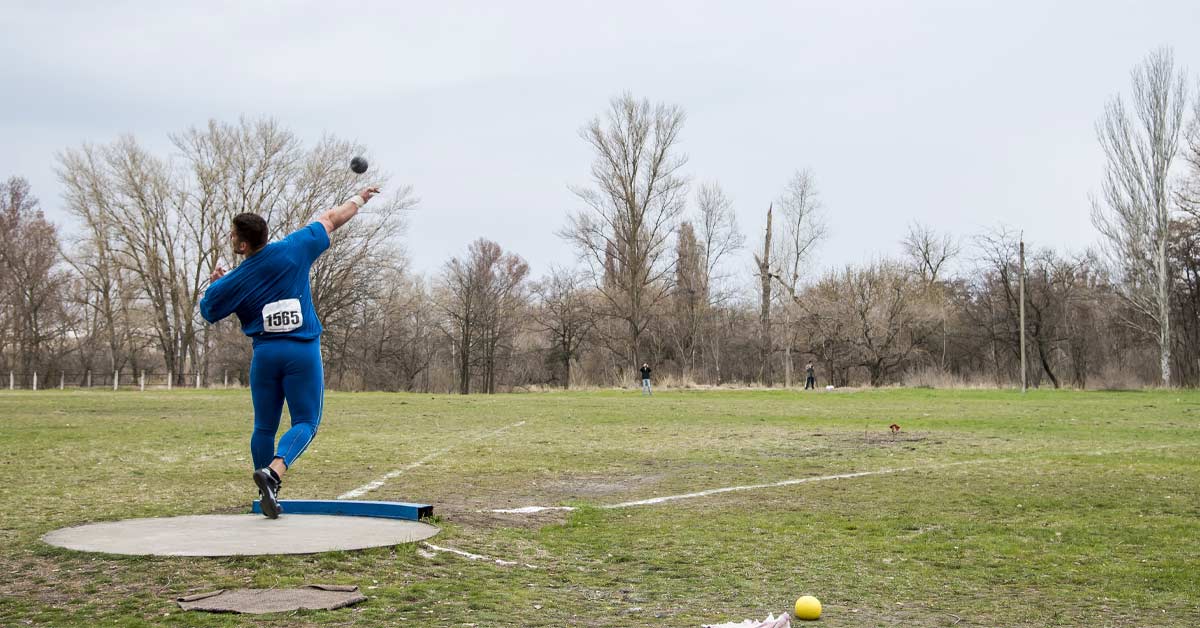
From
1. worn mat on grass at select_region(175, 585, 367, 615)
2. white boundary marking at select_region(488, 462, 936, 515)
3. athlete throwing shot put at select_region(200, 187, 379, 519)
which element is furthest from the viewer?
white boundary marking at select_region(488, 462, 936, 515)

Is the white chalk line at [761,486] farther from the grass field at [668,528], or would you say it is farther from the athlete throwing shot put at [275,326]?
the athlete throwing shot put at [275,326]

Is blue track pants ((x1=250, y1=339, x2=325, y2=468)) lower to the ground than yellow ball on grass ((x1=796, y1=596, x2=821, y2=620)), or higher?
higher

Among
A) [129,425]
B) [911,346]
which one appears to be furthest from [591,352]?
[129,425]

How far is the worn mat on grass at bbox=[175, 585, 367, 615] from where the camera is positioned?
15.5 feet

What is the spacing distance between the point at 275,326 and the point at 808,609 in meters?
3.95

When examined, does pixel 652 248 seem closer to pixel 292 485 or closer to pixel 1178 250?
pixel 1178 250

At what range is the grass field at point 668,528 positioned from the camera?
504cm

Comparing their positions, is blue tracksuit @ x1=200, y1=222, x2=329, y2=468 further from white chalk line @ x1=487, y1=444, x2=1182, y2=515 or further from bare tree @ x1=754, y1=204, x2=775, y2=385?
bare tree @ x1=754, y1=204, x2=775, y2=385

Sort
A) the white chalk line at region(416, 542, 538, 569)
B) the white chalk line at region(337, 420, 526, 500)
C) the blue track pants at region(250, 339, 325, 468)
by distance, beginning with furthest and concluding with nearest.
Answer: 1. the white chalk line at region(337, 420, 526, 500)
2. the blue track pants at region(250, 339, 325, 468)
3. the white chalk line at region(416, 542, 538, 569)

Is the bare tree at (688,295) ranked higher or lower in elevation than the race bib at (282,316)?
higher

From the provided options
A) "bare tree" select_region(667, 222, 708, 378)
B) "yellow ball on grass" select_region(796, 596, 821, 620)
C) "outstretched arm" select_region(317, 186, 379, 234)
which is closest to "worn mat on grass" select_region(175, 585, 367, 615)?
"yellow ball on grass" select_region(796, 596, 821, 620)

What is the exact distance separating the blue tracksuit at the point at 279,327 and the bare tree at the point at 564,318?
60.4m

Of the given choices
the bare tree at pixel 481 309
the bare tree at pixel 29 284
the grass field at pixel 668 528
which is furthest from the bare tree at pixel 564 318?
the grass field at pixel 668 528

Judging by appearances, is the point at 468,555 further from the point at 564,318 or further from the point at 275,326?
the point at 564,318
